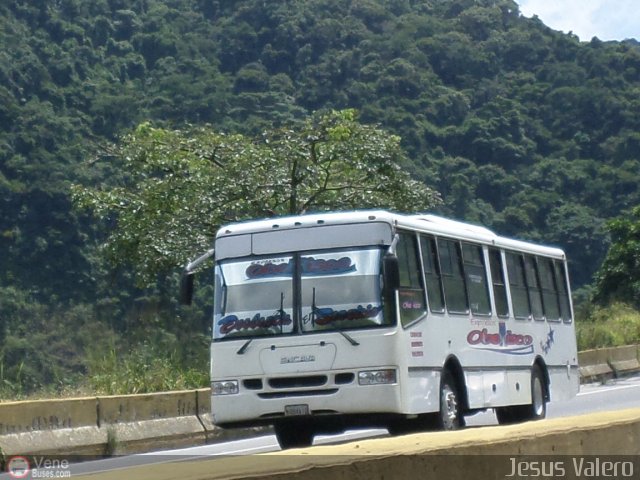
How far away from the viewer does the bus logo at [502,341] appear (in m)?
15.5

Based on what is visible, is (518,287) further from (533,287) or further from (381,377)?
(381,377)

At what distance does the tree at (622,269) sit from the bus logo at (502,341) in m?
27.0

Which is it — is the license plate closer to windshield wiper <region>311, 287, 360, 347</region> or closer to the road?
windshield wiper <region>311, 287, 360, 347</region>

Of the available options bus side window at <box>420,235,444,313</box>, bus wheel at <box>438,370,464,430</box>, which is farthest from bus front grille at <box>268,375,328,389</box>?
bus side window at <box>420,235,444,313</box>

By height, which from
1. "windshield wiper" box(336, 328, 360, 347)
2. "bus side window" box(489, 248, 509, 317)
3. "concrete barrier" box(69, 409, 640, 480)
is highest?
"bus side window" box(489, 248, 509, 317)

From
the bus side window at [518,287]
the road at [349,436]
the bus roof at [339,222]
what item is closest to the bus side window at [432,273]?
the bus roof at [339,222]

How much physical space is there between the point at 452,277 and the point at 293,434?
2.88 meters

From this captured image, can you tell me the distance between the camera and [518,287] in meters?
17.5

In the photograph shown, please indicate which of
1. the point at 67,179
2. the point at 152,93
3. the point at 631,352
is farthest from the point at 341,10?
the point at 631,352

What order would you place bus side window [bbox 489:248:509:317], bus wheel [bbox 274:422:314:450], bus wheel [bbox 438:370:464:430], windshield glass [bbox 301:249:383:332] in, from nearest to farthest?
windshield glass [bbox 301:249:383:332] < bus wheel [bbox 274:422:314:450] < bus wheel [bbox 438:370:464:430] < bus side window [bbox 489:248:509:317]

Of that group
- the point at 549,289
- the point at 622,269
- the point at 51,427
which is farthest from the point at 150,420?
the point at 622,269

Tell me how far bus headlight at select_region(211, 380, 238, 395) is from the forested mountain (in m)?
26.0

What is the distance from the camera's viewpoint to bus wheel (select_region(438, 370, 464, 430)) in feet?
46.2

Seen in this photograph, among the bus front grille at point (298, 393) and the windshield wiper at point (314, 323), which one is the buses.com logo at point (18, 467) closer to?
the bus front grille at point (298, 393)
